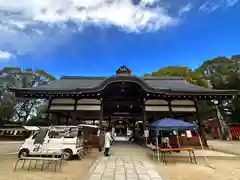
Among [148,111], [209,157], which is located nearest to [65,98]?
[148,111]

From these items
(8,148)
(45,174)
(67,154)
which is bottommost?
(45,174)

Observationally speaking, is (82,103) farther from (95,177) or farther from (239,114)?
(239,114)

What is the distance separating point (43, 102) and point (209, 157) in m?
29.0

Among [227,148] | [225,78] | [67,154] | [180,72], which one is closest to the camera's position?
[67,154]

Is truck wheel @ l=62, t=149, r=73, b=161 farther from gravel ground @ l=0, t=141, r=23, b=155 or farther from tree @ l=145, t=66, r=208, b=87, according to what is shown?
tree @ l=145, t=66, r=208, b=87

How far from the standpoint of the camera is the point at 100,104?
1094cm

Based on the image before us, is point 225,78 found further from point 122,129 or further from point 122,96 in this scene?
point 122,129

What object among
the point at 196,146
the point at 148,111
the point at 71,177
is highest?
the point at 148,111

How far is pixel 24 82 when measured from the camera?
25422 mm

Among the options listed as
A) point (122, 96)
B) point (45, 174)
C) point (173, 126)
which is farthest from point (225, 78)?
point (45, 174)

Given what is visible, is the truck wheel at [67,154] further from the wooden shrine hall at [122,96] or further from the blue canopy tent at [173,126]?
the blue canopy tent at [173,126]

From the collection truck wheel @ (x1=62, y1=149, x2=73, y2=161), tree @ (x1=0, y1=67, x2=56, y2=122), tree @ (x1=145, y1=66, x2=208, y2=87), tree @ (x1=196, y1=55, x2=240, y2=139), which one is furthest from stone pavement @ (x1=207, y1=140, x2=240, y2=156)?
tree @ (x1=0, y1=67, x2=56, y2=122)

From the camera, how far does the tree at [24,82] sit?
977 inches

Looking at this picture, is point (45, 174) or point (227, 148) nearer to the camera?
point (45, 174)
